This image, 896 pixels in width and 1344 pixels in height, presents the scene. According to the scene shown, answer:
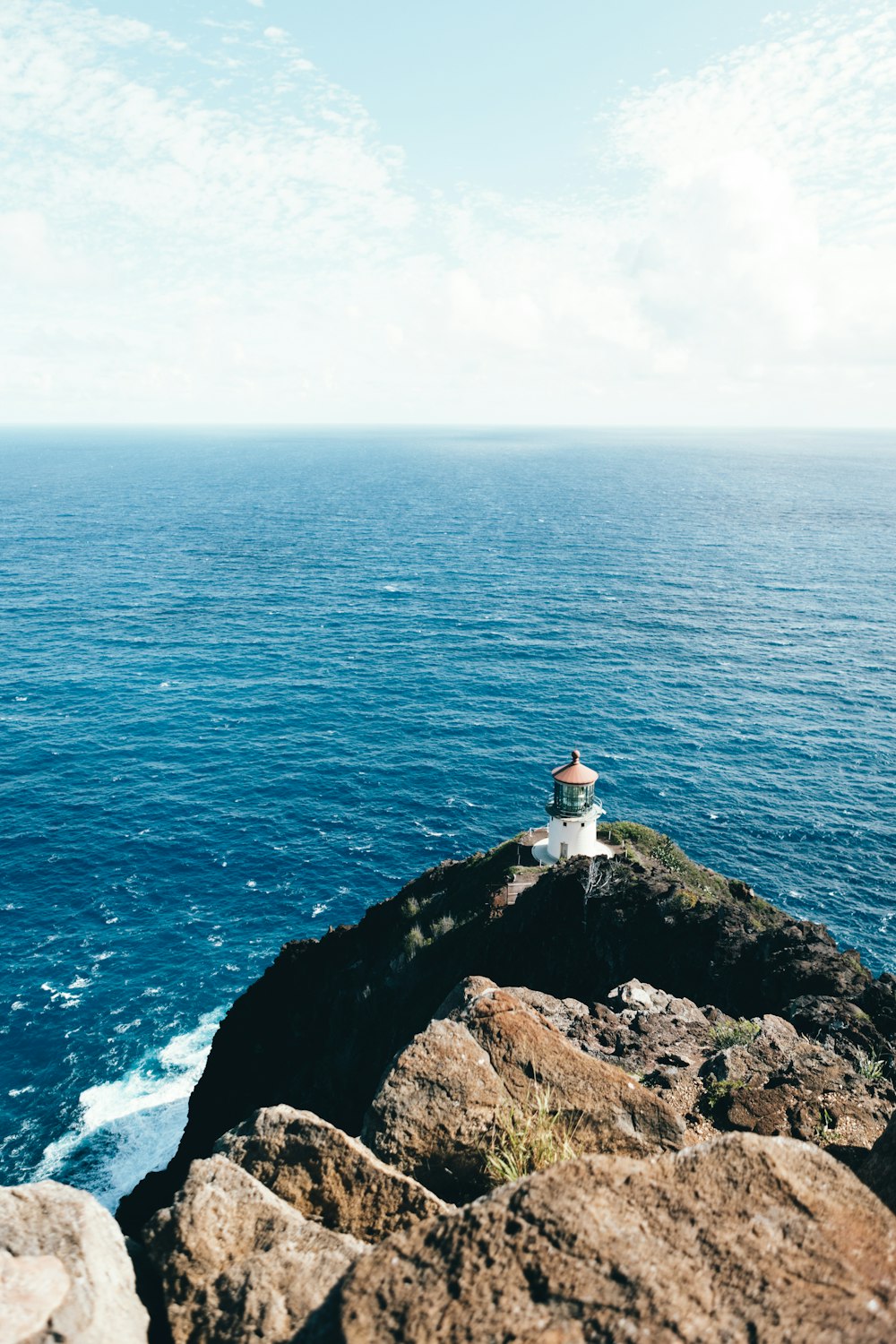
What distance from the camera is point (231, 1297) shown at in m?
9.30

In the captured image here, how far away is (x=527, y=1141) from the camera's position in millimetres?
12086

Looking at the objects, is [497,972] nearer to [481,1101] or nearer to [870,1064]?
[870,1064]

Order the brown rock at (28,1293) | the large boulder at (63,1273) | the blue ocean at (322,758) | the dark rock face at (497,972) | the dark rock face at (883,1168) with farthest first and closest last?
the blue ocean at (322,758) → the dark rock face at (497,972) → the dark rock face at (883,1168) → the large boulder at (63,1273) → the brown rock at (28,1293)

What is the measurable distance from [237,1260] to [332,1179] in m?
1.89

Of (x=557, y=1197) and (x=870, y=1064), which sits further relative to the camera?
(x=870, y=1064)

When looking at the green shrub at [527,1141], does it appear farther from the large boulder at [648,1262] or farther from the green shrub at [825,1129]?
the green shrub at [825,1129]

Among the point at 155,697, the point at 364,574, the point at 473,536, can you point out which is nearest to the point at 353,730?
the point at 155,697

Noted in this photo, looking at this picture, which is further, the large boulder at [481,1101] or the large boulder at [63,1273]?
the large boulder at [481,1101]

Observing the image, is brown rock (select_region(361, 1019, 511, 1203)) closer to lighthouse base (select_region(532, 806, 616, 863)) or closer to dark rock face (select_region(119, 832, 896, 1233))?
dark rock face (select_region(119, 832, 896, 1233))

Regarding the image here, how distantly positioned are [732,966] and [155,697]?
69.4 meters

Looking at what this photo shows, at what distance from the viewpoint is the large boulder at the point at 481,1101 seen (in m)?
12.9

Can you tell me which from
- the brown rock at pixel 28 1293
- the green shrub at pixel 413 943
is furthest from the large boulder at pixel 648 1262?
the green shrub at pixel 413 943

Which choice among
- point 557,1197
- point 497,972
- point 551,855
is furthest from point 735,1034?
point 551,855

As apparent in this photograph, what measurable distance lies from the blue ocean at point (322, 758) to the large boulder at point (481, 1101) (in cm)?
3278
